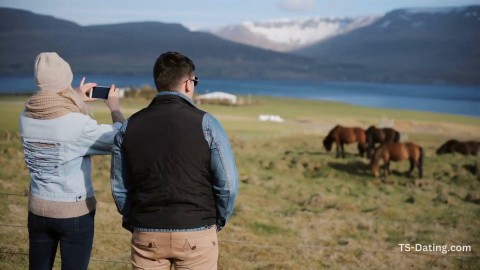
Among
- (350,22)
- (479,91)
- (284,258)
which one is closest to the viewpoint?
(284,258)

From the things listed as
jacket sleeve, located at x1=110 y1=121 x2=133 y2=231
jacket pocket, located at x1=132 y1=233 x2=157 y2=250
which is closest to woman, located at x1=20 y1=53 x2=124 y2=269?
jacket sleeve, located at x1=110 y1=121 x2=133 y2=231

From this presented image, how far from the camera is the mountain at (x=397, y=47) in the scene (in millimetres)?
50844

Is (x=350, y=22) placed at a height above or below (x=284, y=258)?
above

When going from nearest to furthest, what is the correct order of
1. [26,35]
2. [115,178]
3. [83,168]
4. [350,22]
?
[115,178] < [83,168] < [26,35] < [350,22]

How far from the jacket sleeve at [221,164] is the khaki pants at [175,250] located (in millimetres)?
116

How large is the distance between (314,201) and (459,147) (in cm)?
677

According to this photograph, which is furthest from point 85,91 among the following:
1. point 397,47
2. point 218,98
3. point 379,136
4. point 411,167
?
point 397,47

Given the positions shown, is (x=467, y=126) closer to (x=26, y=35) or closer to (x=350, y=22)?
(x=26, y=35)

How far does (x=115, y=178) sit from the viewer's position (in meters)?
1.75

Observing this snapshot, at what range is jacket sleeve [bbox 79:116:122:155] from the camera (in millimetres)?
1814

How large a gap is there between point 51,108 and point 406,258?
372 centimetres

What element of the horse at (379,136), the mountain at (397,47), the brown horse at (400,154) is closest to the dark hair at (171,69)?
the brown horse at (400,154)

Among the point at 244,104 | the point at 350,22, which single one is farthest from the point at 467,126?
the point at 350,22

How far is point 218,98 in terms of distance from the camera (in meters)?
13.2
